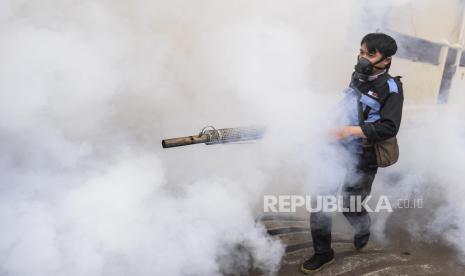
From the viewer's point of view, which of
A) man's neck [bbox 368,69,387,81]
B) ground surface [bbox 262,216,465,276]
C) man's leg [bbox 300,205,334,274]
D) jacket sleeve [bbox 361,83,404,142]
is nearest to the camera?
jacket sleeve [bbox 361,83,404,142]

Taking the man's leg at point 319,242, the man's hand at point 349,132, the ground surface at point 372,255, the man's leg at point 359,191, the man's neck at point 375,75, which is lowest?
the ground surface at point 372,255

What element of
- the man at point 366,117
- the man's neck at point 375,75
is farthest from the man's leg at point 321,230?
the man's neck at point 375,75

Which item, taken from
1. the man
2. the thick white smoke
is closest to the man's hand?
the man

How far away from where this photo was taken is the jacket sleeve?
8.58 ft

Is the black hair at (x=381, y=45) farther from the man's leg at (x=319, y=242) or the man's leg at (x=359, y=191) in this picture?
the man's leg at (x=319, y=242)

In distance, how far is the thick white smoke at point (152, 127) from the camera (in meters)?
2.36

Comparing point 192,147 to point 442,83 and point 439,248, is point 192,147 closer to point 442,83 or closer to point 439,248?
point 439,248

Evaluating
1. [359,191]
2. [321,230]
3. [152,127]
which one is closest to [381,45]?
[359,191]

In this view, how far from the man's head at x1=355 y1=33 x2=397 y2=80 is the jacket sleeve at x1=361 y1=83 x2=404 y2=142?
204 mm

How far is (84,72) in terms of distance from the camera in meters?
2.79

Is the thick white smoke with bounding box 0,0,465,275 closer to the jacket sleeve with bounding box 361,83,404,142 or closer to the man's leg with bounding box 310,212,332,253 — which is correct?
the man's leg with bounding box 310,212,332,253

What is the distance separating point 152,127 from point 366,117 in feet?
5.71

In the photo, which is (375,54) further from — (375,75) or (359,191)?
(359,191)

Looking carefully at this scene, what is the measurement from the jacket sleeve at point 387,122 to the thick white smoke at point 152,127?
42cm
